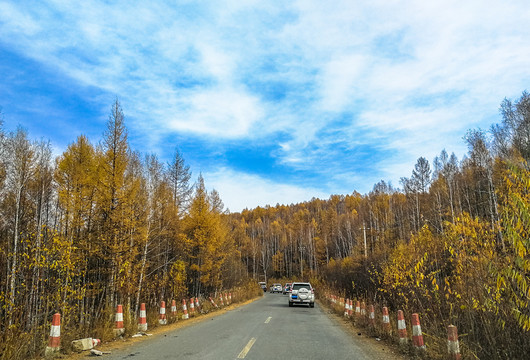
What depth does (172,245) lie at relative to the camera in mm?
27172

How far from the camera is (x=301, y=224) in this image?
87.5m

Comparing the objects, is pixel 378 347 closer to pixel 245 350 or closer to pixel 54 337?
pixel 245 350

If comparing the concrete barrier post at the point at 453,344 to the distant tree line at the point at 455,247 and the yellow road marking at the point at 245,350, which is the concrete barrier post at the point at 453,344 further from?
the yellow road marking at the point at 245,350

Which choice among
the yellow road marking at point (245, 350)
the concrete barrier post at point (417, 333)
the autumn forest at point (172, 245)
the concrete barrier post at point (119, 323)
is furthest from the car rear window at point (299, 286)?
the concrete barrier post at point (417, 333)

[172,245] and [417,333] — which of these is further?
[172,245]

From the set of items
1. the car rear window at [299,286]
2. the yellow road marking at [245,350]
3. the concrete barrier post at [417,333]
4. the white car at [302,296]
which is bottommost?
the white car at [302,296]

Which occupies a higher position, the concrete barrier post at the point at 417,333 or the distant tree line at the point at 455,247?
the distant tree line at the point at 455,247

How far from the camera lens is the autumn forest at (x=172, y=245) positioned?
18.5ft

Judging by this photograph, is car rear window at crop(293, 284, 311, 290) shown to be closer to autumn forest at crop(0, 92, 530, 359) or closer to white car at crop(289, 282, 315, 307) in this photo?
white car at crop(289, 282, 315, 307)

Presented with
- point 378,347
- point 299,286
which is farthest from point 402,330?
point 299,286

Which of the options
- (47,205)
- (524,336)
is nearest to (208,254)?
(47,205)

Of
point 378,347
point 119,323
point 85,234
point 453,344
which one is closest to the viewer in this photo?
point 453,344

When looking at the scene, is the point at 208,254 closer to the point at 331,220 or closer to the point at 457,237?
the point at 457,237

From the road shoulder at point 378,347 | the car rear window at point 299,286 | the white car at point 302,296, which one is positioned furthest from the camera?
the car rear window at point 299,286
